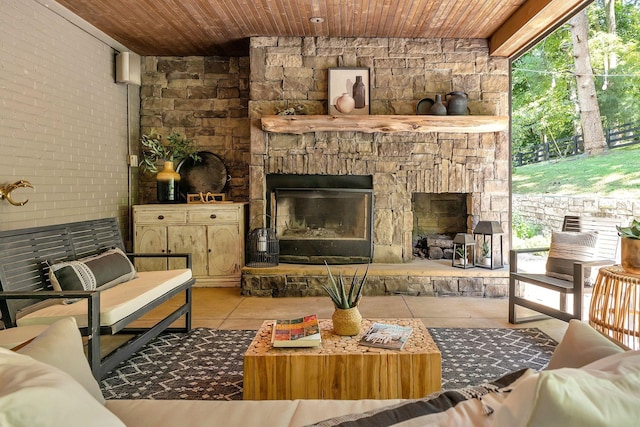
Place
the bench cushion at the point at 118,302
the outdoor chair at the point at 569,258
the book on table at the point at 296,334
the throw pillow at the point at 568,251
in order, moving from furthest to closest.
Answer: the throw pillow at the point at 568,251
the outdoor chair at the point at 569,258
the bench cushion at the point at 118,302
the book on table at the point at 296,334

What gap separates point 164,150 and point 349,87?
2.38m

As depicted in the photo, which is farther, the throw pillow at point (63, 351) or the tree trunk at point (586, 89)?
the tree trunk at point (586, 89)

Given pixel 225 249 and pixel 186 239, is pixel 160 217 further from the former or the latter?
pixel 225 249

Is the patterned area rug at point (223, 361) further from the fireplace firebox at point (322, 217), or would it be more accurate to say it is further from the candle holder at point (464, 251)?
the fireplace firebox at point (322, 217)

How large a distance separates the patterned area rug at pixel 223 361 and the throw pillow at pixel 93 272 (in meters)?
0.54

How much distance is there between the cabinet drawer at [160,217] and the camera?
4766 mm

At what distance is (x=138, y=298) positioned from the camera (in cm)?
260

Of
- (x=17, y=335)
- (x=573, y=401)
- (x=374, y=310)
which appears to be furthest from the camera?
(x=374, y=310)

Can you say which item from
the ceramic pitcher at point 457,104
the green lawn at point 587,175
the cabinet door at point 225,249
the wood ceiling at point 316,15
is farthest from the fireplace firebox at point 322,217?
the green lawn at point 587,175

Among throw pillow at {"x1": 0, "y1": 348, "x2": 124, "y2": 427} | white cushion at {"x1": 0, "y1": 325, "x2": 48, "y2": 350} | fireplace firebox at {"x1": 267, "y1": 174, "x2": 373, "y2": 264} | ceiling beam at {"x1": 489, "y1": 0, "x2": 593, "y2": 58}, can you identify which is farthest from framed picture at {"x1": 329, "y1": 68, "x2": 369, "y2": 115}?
throw pillow at {"x1": 0, "y1": 348, "x2": 124, "y2": 427}

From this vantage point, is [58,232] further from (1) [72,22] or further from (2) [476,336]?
(2) [476,336]

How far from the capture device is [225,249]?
4.83 m

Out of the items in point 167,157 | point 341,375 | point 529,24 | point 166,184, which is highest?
point 529,24

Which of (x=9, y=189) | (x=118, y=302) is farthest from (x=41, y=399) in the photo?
(x=9, y=189)
